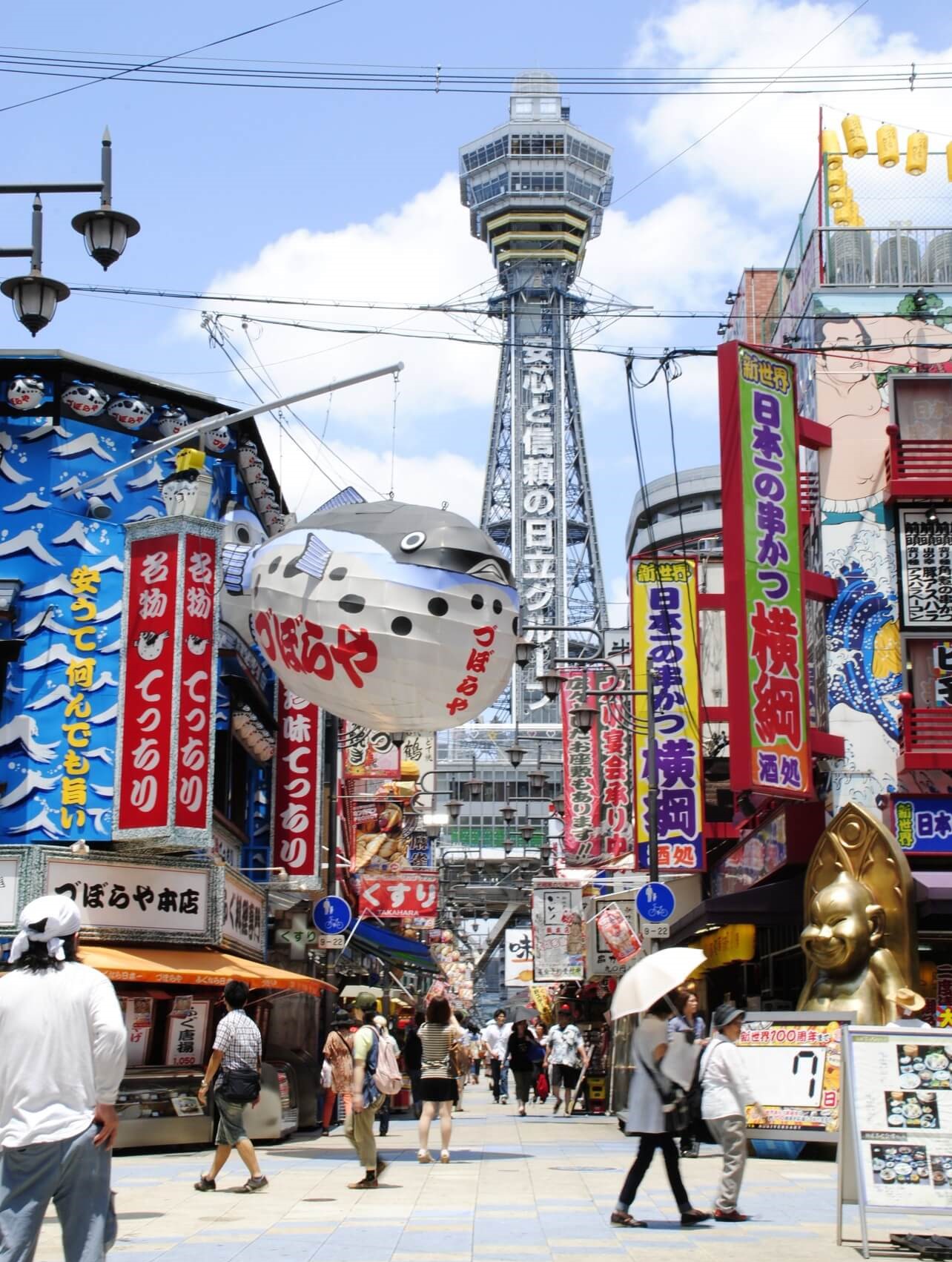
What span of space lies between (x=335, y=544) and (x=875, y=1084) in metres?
9.01

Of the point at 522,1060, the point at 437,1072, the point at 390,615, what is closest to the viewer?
the point at 390,615

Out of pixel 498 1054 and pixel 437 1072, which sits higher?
pixel 437 1072

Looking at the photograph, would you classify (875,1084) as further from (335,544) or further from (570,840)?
(570,840)

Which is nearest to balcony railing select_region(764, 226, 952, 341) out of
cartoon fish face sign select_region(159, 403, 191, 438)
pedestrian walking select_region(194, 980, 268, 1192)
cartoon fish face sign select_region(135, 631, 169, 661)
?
cartoon fish face sign select_region(159, 403, 191, 438)

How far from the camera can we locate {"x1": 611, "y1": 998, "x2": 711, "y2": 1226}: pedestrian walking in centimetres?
1129

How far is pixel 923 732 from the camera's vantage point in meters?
21.8

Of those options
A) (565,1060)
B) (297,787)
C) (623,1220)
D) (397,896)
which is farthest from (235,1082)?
(397,896)

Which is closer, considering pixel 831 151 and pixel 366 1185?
pixel 366 1185

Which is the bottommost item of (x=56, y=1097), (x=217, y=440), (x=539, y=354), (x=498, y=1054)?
(x=498, y=1054)

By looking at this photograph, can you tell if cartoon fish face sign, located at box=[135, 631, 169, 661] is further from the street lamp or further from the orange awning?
the street lamp

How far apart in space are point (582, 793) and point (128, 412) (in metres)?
19.0

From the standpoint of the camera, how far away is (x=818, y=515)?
23.3 meters

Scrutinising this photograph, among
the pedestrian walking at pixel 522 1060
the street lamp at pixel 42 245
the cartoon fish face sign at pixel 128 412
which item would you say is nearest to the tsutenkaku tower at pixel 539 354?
the pedestrian walking at pixel 522 1060

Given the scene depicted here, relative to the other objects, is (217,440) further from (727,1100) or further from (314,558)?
(727,1100)
